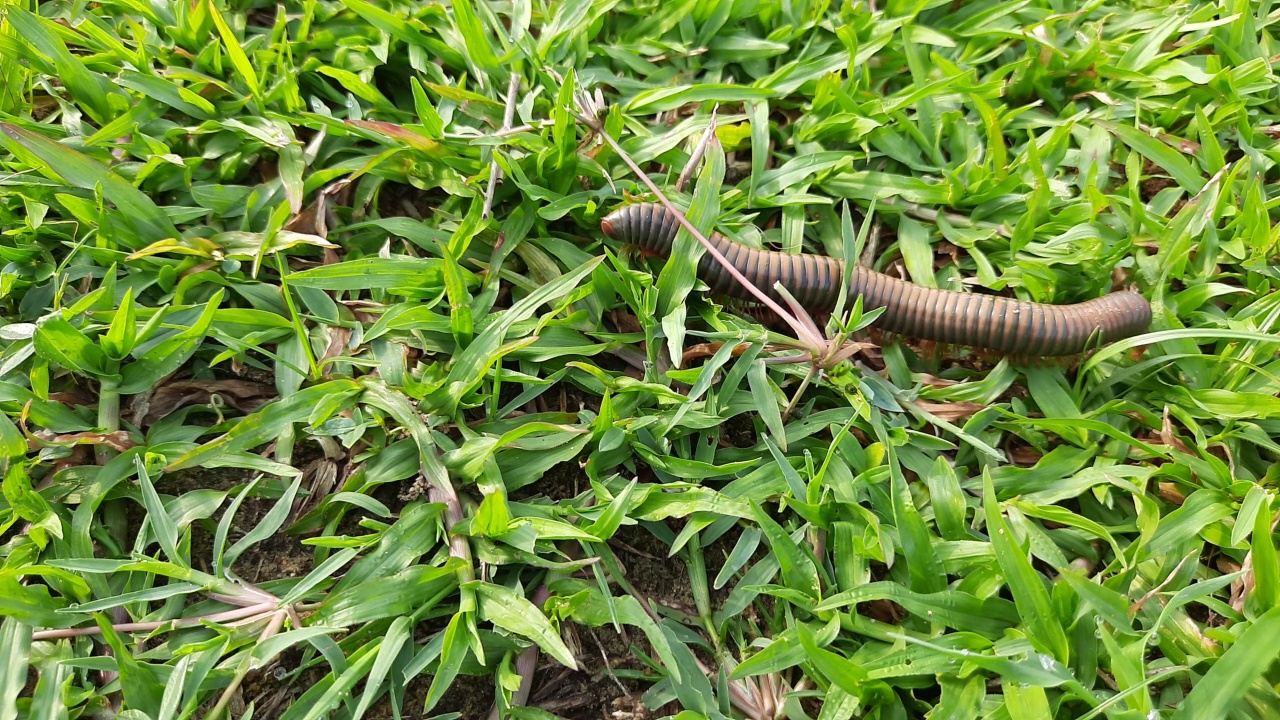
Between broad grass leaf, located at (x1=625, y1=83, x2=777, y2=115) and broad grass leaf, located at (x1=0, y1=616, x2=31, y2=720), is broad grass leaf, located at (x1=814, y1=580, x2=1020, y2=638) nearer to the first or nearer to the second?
broad grass leaf, located at (x1=625, y1=83, x2=777, y2=115)

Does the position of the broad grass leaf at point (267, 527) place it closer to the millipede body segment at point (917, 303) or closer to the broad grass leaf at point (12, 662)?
the broad grass leaf at point (12, 662)

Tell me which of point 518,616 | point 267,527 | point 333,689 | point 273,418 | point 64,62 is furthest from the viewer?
point 64,62

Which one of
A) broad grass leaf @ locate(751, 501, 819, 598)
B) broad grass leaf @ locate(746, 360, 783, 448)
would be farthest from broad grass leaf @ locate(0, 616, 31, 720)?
broad grass leaf @ locate(746, 360, 783, 448)

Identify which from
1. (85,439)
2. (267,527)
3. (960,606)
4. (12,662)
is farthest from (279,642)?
(960,606)

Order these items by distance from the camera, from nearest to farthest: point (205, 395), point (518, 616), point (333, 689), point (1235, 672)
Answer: point (1235, 672), point (333, 689), point (518, 616), point (205, 395)

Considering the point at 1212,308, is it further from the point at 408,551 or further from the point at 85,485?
the point at 85,485

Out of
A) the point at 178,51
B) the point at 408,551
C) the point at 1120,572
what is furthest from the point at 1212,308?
the point at 178,51

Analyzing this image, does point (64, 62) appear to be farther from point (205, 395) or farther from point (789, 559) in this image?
point (789, 559)
